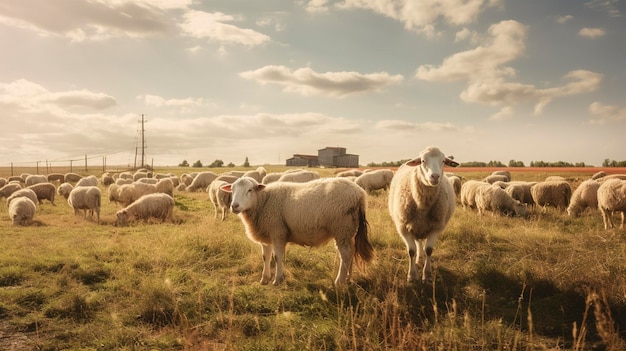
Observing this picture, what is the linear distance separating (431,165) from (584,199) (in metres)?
11.3

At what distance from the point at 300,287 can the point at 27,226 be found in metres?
13.6

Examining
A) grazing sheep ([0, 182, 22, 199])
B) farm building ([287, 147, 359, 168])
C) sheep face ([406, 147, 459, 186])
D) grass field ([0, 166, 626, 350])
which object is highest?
farm building ([287, 147, 359, 168])

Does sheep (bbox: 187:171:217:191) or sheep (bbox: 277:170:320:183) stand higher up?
sheep (bbox: 277:170:320:183)

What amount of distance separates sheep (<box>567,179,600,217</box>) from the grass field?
4.14 metres

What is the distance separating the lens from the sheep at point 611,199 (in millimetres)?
11875

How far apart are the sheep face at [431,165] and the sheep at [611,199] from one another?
8.24 m

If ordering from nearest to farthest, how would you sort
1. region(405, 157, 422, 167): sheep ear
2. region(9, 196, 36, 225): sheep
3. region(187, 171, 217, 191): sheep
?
region(405, 157, 422, 167): sheep ear < region(9, 196, 36, 225): sheep < region(187, 171, 217, 191): sheep

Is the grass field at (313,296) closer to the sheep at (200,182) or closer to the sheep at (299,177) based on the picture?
the sheep at (299,177)

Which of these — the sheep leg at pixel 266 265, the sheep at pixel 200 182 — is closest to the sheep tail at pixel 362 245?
the sheep leg at pixel 266 265

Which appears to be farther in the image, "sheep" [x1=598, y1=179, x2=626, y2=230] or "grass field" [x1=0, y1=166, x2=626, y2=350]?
"sheep" [x1=598, y1=179, x2=626, y2=230]

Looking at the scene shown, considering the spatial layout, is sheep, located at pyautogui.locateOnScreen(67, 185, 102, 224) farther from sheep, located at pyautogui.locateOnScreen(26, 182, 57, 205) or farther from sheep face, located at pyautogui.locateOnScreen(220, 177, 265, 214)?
sheep face, located at pyautogui.locateOnScreen(220, 177, 265, 214)

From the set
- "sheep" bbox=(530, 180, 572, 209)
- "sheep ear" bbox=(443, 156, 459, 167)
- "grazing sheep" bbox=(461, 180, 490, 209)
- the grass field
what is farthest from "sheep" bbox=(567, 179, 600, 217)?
"sheep ear" bbox=(443, 156, 459, 167)

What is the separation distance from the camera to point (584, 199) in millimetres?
14578

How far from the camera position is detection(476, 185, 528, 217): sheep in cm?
1451
